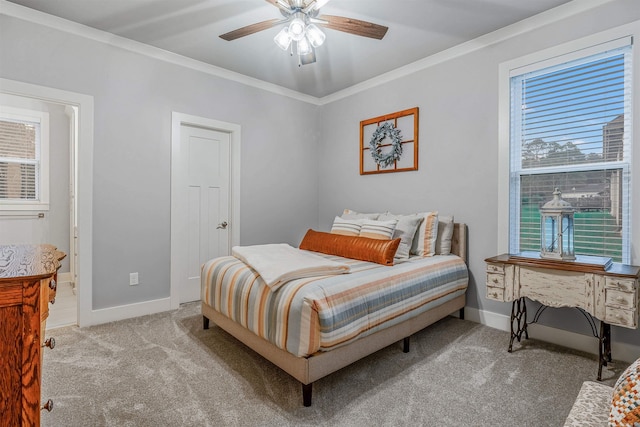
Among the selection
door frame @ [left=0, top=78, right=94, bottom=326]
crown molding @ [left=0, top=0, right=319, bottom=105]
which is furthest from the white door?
door frame @ [left=0, top=78, right=94, bottom=326]

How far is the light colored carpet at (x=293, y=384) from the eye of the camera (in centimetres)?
167

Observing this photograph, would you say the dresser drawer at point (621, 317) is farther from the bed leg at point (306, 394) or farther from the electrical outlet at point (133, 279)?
the electrical outlet at point (133, 279)

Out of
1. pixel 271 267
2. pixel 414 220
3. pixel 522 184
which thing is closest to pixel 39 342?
pixel 271 267

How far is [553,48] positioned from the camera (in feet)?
8.41

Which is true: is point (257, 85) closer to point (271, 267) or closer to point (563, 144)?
point (271, 267)

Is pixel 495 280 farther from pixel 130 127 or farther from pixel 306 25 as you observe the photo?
pixel 130 127

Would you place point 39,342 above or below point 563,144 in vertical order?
below

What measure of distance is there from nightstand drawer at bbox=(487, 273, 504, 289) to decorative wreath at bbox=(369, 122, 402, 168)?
1718 millimetres

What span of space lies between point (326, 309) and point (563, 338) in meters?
2.09

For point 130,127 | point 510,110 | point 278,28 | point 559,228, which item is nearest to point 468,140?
point 510,110

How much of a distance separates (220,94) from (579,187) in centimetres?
362

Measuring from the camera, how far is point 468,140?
3.12 m

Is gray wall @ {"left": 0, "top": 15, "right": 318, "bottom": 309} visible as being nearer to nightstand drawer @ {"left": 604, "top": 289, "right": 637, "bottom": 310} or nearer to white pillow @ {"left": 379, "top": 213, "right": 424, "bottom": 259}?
white pillow @ {"left": 379, "top": 213, "right": 424, "bottom": 259}

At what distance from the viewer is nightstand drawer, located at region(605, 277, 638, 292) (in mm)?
1881
